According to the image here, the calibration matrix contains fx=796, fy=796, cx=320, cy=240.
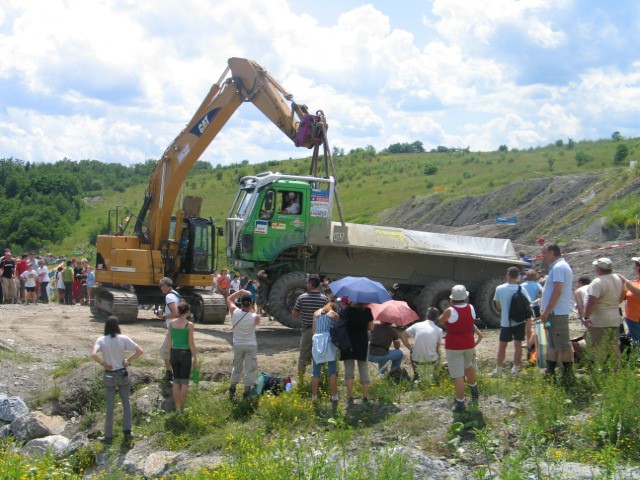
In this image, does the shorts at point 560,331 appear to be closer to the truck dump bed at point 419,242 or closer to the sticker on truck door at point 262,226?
the truck dump bed at point 419,242

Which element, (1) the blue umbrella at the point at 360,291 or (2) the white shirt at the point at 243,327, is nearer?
(1) the blue umbrella at the point at 360,291

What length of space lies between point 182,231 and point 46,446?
30.3 feet

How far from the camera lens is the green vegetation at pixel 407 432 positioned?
7797mm

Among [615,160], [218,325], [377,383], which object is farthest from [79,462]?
[615,160]

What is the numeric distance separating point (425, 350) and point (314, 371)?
1731 millimetres

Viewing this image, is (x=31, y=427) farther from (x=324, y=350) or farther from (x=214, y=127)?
(x=214, y=127)

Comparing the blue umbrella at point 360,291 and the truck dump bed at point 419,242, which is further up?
the truck dump bed at point 419,242

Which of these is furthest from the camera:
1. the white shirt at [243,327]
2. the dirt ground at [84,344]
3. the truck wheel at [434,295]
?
the truck wheel at [434,295]

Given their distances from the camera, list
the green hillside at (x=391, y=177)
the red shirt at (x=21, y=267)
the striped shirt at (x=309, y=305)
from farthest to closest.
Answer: the green hillside at (x=391, y=177), the red shirt at (x=21, y=267), the striped shirt at (x=309, y=305)

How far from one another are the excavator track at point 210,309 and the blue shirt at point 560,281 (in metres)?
9.60

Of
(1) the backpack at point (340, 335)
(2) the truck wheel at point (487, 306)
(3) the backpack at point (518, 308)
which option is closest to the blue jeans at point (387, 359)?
(1) the backpack at point (340, 335)

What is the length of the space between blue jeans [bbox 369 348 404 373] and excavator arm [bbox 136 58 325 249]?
6999 millimetres

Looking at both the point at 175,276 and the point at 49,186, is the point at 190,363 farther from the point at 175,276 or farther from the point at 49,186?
the point at 49,186

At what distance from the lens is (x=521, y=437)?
893 centimetres
